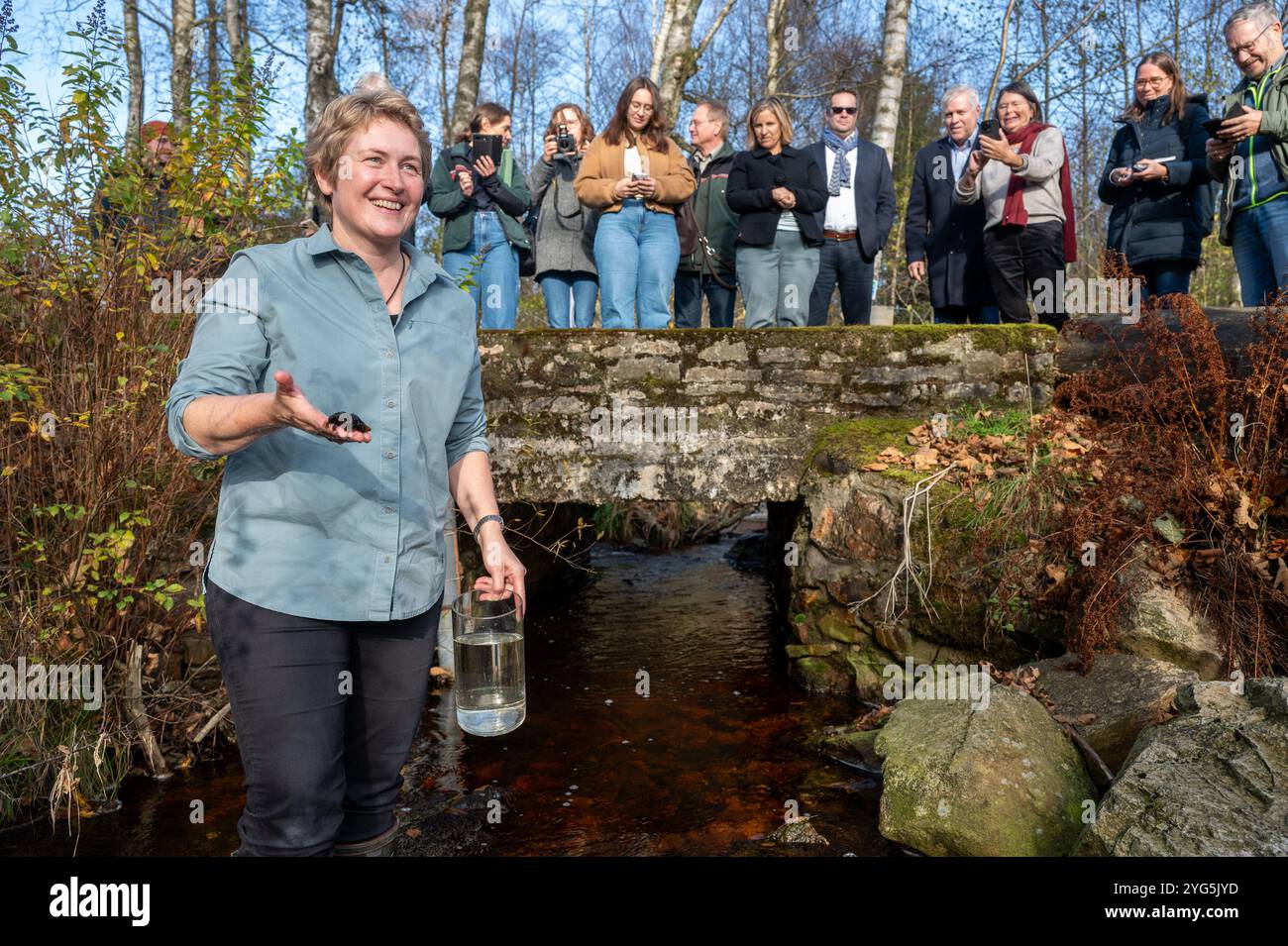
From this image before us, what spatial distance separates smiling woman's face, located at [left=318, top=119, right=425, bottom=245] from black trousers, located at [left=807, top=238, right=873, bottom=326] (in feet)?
16.1

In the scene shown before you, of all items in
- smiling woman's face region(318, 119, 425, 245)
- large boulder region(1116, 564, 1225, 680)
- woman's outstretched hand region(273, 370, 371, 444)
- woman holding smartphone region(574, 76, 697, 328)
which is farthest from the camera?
woman holding smartphone region(574, 76, 697, 328)

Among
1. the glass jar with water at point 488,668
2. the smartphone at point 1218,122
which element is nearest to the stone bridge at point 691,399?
the smartphone at point 1218,122

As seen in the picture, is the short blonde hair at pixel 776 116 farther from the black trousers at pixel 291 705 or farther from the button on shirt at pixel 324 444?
the black trousers at pixel 291 705

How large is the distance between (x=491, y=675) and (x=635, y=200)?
171 inches

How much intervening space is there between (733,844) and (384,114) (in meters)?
2.98

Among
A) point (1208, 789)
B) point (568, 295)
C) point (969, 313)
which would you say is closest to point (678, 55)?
point (568, 295)

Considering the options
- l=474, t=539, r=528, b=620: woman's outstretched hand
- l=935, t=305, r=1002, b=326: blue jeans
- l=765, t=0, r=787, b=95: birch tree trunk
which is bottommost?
l=474, t=539, r=528, b=620: woman's outstretched hand

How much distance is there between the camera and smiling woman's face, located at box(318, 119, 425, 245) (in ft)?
7.06

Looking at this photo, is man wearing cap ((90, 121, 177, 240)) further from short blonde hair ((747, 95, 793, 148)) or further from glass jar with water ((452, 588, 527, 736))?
short blonde hair ((747, 95, 793, 148))

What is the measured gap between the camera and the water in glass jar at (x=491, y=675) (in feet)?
8.54

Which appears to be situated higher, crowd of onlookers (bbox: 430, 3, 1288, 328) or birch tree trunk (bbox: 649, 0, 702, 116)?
birch tree trunk (bbox: 649, 0, 702, 116)

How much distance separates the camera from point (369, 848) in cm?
228

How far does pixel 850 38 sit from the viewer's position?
23547 millimetres

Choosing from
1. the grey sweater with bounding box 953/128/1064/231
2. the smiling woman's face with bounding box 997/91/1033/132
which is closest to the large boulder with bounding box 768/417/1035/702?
the grey sweater with bounding box 953/128/1064/231
